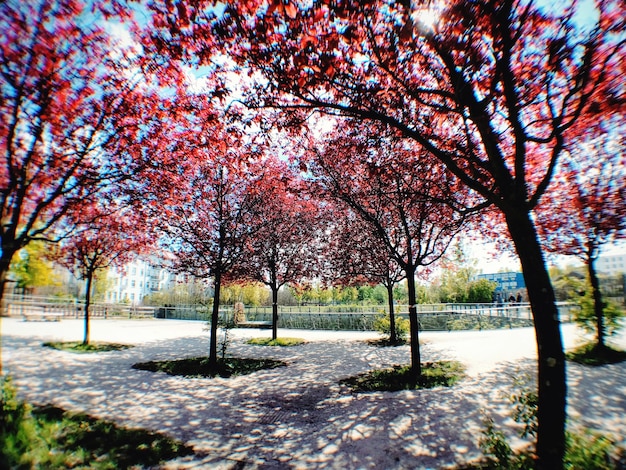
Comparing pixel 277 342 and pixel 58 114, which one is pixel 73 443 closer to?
pixel 58 114

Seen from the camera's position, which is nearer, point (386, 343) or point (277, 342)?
point (386, 343)

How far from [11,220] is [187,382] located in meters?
5.48

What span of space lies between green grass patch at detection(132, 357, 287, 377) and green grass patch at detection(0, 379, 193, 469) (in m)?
3.87

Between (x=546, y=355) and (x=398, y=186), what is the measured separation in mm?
4814

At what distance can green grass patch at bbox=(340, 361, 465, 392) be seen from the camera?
23.9ft

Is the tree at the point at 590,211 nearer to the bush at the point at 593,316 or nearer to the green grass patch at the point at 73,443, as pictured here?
the bush at the point at 593,316

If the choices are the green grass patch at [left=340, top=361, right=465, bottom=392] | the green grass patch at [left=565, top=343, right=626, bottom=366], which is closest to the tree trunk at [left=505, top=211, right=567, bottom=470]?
the green grass patch at [left=340, top=361, right=465, bottom=392]

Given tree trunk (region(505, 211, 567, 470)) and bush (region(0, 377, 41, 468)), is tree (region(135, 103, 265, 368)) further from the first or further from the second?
tree trunk (region(505, 211, 567, 470))

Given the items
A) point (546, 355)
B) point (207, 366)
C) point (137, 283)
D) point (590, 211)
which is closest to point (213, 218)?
point (207, 366)

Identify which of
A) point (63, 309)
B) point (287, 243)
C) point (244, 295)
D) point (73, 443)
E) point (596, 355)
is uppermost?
point (287, 243)

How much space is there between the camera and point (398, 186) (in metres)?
7.41

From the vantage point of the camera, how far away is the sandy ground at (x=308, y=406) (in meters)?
4.25

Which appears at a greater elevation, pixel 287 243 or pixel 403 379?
pixel 287 243

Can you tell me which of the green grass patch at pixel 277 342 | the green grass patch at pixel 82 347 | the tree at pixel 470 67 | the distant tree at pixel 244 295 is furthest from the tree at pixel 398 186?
the distant tree at pixel 244 295
